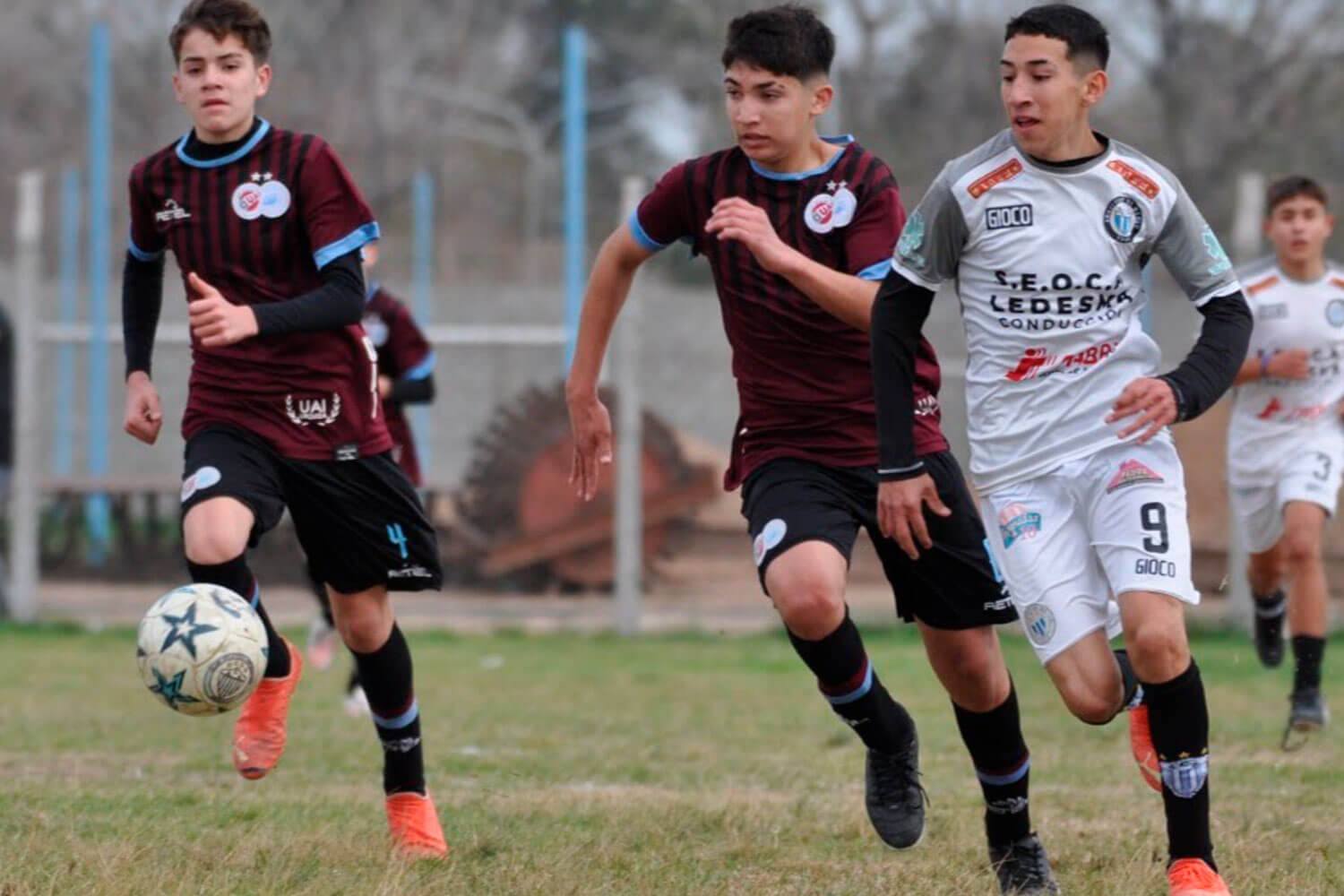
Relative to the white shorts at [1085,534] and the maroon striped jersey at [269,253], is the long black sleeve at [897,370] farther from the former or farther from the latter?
the maroon striped jersey at [269,253]

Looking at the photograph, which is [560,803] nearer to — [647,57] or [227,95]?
[227,95]

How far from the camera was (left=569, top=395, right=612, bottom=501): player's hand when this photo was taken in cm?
558

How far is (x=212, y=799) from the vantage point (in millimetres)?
6422

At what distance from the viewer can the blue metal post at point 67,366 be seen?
2103cm

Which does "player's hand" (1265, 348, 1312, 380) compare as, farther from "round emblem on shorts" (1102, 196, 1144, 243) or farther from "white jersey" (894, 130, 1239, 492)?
"round emblem on shorts" (1102, 196, 1144, 243)

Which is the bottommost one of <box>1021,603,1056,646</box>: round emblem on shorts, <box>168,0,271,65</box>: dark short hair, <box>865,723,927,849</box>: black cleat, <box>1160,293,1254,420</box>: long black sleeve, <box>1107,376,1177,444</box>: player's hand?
<box>865,723,927,849</box>: black cleat

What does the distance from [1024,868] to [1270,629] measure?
4.79 m

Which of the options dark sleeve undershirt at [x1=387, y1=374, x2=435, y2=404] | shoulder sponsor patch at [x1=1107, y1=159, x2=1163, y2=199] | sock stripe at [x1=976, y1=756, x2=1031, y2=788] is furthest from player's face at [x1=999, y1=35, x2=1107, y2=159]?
dark sleeve undershirt at [x1=387, y1=374, x2=435, y2=404]

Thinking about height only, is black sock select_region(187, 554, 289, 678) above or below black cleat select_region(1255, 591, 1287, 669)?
above

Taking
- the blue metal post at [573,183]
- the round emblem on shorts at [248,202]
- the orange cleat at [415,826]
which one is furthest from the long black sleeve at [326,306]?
the blue metal post at [573,183]

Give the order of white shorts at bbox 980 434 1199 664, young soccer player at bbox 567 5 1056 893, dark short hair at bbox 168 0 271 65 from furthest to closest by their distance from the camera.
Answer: dark short hair at bbox 168 0 271 65, young soccer player at bbox 567 5 1056 893, white shorts at bbox 980 434 1199 664

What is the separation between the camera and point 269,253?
555cm

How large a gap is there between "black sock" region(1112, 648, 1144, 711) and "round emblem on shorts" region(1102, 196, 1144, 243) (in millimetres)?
1034

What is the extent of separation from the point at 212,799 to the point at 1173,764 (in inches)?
125
